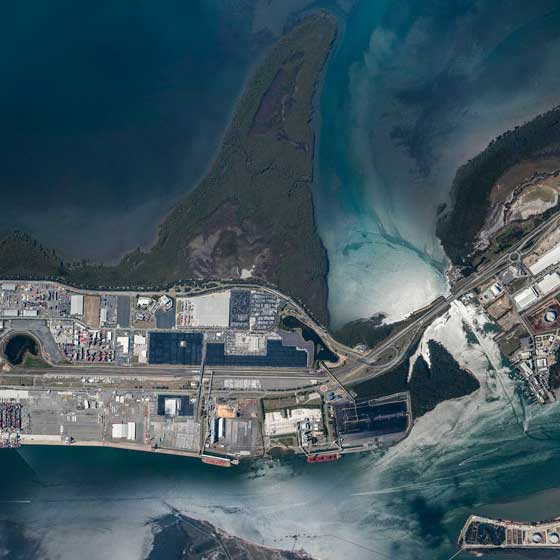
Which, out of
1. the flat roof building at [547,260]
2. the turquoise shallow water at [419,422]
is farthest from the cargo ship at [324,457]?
the flat roof building at [547,260]

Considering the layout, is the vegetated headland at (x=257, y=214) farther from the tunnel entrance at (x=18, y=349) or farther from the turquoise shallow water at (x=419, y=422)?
the tunnel entrance at (x=18, y=349)

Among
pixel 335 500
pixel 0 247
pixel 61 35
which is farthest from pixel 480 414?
pixel 61 35

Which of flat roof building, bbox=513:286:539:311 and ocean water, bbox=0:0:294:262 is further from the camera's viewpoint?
ocean water, bbox=0:0:294:262

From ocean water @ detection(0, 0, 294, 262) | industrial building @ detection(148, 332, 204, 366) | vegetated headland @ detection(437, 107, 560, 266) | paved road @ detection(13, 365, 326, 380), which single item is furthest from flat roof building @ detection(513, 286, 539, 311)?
ocean water @ detection(0, 0, 294, 262)

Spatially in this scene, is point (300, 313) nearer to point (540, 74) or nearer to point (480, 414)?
point (480, 414)

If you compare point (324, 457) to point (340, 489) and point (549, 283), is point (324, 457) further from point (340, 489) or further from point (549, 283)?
point (549, 283)

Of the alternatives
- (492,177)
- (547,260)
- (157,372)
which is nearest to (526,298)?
(547,260)

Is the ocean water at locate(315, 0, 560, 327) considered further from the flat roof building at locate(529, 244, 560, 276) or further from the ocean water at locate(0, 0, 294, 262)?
the ocean water at locate(0, 0, 294, 262)

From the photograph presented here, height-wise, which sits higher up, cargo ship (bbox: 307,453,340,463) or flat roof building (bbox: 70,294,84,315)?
flat roof building (bbox: 70,294,84,315)
